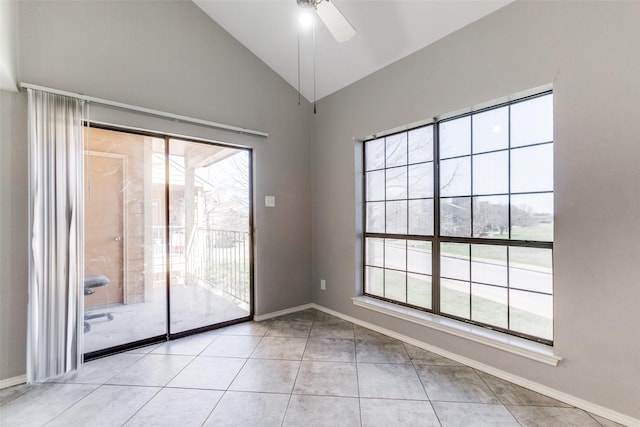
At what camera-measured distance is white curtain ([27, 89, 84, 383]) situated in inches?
81.6

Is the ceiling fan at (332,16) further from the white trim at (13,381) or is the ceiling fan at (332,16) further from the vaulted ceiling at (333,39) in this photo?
Answer: the white trim at (13,381)

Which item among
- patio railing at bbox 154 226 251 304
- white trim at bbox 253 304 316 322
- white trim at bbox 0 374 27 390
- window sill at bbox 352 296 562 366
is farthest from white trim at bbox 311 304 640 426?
white trim at bbox 0 374 27 390

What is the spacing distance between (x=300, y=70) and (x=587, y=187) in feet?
9.61

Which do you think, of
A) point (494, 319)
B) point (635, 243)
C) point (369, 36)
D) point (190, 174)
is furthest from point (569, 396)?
point (190, 174)

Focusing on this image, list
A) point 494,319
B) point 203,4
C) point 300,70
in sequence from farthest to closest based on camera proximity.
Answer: point 300,70
point 203,4
point 494,319

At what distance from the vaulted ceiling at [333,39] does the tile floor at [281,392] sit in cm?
282

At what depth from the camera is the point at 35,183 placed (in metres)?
2.07

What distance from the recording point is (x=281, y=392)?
1979 millimetres

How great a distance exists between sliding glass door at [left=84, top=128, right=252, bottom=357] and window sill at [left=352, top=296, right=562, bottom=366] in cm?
165

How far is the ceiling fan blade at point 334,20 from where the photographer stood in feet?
5.83

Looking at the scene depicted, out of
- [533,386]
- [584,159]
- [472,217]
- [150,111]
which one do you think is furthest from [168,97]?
[533,386]

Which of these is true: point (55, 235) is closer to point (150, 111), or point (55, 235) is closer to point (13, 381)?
point (13, 381)

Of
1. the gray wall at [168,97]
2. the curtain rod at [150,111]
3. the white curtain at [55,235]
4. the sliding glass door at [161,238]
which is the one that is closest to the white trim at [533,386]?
the gray wall at [168,97]

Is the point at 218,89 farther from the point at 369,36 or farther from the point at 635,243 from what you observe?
the point at 635,243
